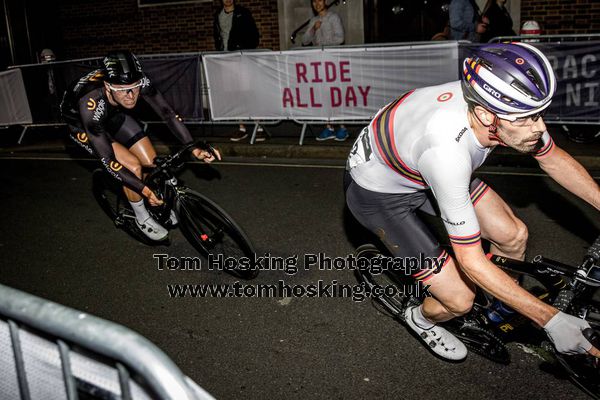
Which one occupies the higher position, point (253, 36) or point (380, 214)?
point (253, 36)

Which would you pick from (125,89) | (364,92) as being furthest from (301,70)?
(125,89)

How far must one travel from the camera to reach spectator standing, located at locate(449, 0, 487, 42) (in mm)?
10000

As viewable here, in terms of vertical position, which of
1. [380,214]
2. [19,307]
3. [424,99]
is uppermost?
[424,99]

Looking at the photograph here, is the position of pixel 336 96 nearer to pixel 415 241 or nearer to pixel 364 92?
pixel 364 92

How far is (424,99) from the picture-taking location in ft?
10.2

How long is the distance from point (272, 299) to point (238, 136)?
19.6ft

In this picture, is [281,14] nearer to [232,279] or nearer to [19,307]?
[232,279]

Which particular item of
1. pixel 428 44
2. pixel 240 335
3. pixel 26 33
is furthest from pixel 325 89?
pixel 26 33

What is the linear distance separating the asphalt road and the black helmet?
178 cm

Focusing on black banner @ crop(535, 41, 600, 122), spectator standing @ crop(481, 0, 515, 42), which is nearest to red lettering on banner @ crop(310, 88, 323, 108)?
spectator standing @ crop(481, 0, 515, 42)

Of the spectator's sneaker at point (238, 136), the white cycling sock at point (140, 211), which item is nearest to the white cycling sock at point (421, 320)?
the white cycling sock at point (140, 211)

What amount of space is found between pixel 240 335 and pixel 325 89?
19.5ft

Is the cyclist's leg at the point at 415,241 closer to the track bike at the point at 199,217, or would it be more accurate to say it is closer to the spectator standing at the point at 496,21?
the track bike at the point at 199,217

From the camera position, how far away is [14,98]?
11945 millimetres
